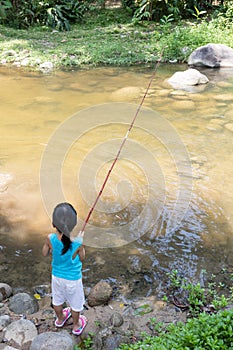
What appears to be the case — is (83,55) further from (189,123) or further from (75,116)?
(189,123)

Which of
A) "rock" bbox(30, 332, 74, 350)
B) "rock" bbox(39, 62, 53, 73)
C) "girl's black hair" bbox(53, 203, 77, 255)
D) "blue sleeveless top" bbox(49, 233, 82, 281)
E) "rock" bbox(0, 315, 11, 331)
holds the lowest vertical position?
"rock" bbox(0, 315, 11, 331)

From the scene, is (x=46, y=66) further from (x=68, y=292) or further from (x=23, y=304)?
(x=68, y=292)

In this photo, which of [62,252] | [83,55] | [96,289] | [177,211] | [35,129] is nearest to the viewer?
[62,252]

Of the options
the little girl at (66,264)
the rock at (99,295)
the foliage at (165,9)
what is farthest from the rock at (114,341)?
the foliage at (165,9)

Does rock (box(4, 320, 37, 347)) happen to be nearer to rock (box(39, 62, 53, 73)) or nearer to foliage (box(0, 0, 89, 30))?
rock (box(39, 62, 53, 73))

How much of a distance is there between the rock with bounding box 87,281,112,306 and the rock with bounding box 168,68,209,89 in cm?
682

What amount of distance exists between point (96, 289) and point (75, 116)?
15.4ft

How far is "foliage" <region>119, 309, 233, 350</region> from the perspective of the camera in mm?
2395

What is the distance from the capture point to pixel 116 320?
2.97 meters

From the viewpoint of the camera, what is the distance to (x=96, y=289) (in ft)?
10.6

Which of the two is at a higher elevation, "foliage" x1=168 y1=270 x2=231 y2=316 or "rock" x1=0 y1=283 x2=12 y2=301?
"rock" x1=0 y1=283 x2=12 y2=301

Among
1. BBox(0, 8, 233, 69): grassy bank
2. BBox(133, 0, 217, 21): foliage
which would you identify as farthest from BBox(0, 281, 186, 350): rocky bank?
BBox(133, 0, 217, 21): foliage

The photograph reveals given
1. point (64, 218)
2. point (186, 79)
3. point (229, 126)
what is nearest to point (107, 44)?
point (186, 79)

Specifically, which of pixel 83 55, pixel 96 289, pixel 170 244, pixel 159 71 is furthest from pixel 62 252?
pixel 83 55
